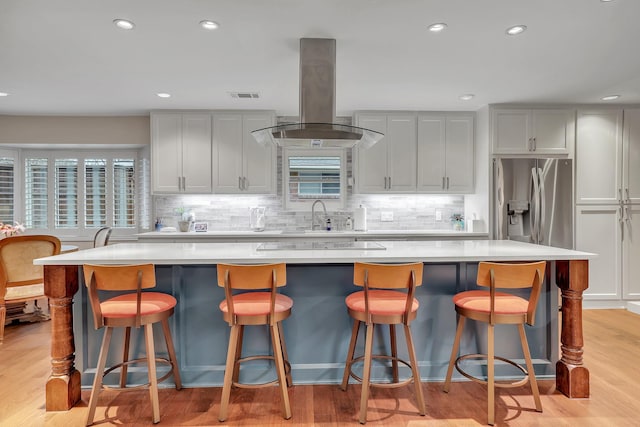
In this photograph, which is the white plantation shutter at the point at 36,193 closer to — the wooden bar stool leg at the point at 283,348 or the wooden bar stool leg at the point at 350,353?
the wooden bar stool leg at the point at 283,348

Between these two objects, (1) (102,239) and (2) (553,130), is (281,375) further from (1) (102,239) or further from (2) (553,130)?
(2) (553,130)

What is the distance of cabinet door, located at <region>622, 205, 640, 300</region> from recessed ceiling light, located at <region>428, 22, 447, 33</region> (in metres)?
3.52

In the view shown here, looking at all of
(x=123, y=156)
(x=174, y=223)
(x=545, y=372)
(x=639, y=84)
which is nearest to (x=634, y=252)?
(x=639, y=84)

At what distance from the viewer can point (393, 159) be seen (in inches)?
191

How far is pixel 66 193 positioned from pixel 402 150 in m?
4.43

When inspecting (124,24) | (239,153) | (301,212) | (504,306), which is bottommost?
(504,306)

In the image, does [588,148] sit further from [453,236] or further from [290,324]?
[290,324]

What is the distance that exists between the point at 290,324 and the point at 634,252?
14.2 ft

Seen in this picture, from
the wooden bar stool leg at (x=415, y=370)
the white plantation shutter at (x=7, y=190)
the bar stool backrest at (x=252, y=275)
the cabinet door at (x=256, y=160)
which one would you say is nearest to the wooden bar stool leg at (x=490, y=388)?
the wooden bar stool leg at (x=415, y=370)

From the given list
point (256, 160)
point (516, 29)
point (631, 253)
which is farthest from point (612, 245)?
point (256, 160)

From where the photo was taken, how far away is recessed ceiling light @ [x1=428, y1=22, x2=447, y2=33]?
262 centimetres

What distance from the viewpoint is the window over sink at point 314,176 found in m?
5.03

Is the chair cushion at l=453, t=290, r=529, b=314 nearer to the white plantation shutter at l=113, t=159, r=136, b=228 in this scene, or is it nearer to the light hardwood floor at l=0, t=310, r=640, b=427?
the light hardwood floor at l=0, t=310, r=640, b=427

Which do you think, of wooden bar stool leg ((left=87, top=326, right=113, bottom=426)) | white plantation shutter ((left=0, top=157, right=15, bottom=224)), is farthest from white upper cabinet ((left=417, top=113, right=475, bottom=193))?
white plantation shutter ((left=0, top=157, right=15, bottom=224))
